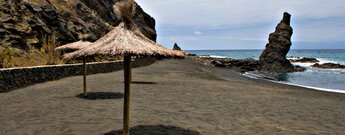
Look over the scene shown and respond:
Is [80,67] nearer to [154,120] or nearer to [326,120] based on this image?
[154,120]

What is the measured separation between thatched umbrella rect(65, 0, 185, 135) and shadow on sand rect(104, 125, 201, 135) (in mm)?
1108

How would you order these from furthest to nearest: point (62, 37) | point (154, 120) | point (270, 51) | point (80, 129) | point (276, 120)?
point (270, 51) → point (62, 37) → point (276, 120) → point (154, 120) → point (80, 129)

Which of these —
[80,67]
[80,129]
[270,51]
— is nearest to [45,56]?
[80,67]

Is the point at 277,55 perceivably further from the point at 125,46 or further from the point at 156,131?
the point at 125,46

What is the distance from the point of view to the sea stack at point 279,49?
5253 cm

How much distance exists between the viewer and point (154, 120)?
980cm

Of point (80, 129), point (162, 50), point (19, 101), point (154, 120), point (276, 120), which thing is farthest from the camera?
point (19, 101)

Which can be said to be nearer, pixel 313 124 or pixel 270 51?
pixel 313 124

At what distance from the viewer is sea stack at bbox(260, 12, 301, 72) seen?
5253cm

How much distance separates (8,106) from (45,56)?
484 inches

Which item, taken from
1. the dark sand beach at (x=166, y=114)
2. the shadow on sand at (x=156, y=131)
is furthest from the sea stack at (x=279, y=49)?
the shadow on sand at (x=156, y=131)

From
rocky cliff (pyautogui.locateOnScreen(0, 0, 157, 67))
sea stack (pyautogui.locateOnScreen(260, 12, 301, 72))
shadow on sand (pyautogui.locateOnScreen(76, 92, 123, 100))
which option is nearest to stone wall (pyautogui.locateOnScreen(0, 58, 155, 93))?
rocky cliff (pyautogui.locateOnScreen(0, 0, 157, 67))

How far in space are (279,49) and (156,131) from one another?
49384 millimetres

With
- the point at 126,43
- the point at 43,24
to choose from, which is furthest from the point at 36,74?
the point at 126,43
